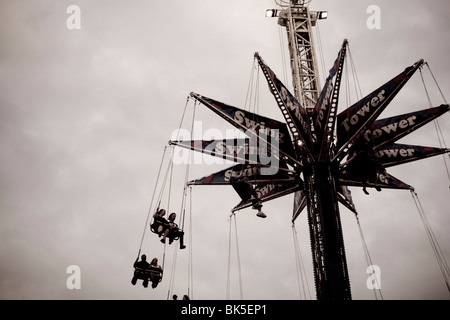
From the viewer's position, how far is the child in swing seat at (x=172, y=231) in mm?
12742

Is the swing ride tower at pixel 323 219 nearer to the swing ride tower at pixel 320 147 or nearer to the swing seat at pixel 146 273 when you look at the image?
the swing ride tower at pixel 320 147

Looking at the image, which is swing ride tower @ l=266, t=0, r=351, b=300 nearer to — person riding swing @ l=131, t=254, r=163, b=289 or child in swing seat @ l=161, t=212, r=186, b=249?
child in swing seat @ l=161, t=212, r=186, b=249

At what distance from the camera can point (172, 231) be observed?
12922mm

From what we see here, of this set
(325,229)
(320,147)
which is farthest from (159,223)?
(320,147)

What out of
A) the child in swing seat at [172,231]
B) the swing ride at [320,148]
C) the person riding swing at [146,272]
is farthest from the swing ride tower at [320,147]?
the person riding swing at [146,272]

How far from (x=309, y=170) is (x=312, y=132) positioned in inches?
63.1

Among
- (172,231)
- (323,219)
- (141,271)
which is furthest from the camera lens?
(323,219)

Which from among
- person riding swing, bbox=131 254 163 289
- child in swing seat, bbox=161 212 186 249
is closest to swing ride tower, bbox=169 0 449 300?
child in swing seat, bbox=161 212 186 249

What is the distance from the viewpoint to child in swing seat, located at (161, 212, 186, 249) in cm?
1274

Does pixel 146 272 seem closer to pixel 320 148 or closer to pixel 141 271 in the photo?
pixel 141 271

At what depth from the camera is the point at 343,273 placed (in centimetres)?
1274

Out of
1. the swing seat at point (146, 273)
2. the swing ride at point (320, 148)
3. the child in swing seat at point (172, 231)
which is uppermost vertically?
the swing ride at point (320, 148)
